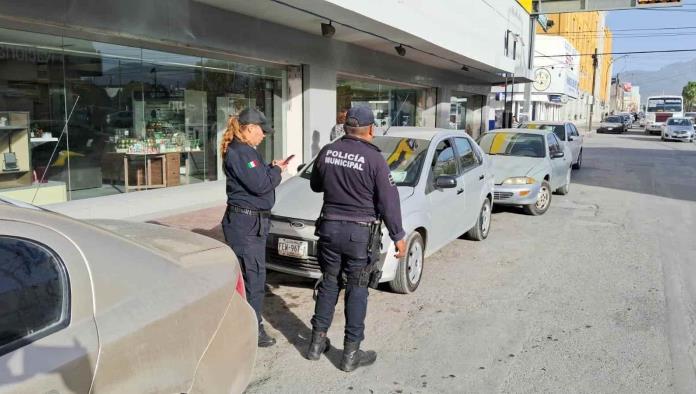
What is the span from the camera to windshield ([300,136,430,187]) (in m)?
6.03

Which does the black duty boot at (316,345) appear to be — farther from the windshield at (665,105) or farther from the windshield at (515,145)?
the windshield at (665,105)

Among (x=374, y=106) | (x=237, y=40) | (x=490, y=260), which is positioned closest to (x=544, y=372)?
(x=490, y=260)

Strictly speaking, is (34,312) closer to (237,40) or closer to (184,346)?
(184,346)

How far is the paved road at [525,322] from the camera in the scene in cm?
377

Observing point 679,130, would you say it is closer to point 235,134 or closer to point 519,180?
point 519,180

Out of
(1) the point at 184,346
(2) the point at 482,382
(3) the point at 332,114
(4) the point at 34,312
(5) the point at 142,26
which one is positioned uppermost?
(5) the point at 142,26

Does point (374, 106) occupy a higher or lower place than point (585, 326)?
higher

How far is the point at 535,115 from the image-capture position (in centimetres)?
5138

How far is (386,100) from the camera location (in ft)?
54.5

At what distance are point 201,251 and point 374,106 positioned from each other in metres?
13.5

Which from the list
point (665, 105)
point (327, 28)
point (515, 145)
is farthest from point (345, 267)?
point (665, 105)

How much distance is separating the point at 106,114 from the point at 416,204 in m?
5.20

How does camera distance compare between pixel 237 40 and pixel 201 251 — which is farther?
pixel 237 40

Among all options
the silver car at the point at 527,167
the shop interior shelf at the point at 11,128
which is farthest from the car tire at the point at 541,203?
the shop interior shelf at the point at 11,128
